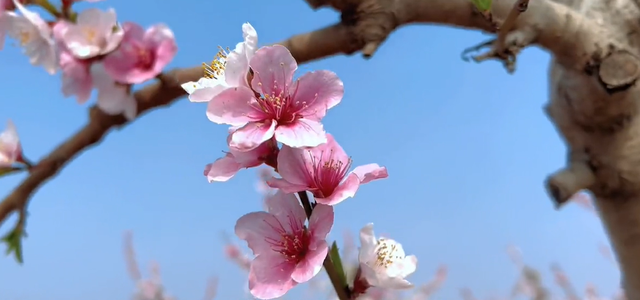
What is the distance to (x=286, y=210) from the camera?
0.93 feet

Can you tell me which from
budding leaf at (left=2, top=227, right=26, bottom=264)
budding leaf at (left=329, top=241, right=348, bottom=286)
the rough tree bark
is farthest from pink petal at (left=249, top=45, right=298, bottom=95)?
budding leaf at (left=2, top=227, right=26, bottom=264)

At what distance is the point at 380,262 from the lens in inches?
13.0

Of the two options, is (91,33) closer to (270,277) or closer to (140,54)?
(140,54)

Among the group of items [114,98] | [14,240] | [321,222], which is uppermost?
[321,222]

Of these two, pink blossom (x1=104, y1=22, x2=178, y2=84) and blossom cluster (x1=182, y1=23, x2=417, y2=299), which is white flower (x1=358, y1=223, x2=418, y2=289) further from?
pink blossom (x1=104, y1=22, x2=178, y2=84)

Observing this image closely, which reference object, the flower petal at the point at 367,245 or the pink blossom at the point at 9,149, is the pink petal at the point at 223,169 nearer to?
the flower petal at the point at 367,245

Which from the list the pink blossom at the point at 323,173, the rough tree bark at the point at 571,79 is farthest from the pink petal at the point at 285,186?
the rough tree bark at the point at 571,79

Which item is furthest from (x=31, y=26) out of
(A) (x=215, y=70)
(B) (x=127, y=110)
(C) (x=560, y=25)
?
(C) (x=560, y=25)

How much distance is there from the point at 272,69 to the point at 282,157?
54 millimetres

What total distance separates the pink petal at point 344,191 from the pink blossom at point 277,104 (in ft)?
0.10

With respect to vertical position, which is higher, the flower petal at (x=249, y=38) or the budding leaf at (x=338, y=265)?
the flower petal at (x=249, y=38)

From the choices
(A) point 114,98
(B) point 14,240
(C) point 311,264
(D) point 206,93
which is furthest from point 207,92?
(B) point 14,240

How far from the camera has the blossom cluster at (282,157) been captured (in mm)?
260

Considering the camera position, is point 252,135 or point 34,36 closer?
point 252,135
